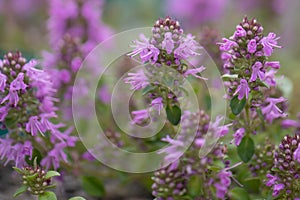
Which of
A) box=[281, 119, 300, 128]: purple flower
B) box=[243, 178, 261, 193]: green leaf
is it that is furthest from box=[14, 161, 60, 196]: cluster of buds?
box=[281, 119, 300, 128]: purple flower

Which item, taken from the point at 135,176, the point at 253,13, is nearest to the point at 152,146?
the point at 135,176

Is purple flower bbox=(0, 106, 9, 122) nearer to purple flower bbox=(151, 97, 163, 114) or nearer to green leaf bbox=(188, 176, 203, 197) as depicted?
purple flower bbox=(151, 97, 163, 114)

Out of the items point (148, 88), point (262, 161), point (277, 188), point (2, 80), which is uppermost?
point (2, 80)

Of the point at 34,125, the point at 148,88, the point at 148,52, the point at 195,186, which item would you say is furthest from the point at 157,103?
the point at 34,125

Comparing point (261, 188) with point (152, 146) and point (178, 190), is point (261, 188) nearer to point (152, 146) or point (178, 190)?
point (178, 190)

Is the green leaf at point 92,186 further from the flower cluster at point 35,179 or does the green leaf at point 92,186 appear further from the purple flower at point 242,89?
the purple flower at point 242,89

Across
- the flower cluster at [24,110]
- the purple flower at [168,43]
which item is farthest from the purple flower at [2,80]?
the purple flower at [168,43]

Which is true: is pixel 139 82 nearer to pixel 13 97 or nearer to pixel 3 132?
pixel 13 97
